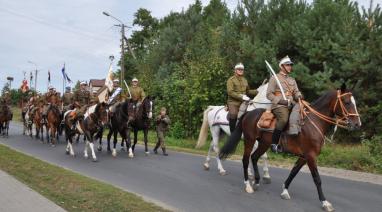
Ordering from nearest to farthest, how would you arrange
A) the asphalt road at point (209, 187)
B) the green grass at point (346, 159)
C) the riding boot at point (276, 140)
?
the asphalt road at point (209, 187) < the riding boot at point (276, 140) < the green grass at point (346, 159)

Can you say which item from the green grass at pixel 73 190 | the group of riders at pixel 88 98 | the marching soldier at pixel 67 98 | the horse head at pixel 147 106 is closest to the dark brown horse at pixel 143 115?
the horse head at pixel 147 106

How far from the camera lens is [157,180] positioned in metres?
12.0

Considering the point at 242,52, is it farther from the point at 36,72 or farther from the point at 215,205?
the point at 36,72

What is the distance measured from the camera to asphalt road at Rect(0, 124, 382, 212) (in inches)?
356

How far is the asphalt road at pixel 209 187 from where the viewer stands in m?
9.04

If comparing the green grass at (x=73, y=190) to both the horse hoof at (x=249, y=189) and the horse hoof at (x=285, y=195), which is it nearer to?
the horse hoof at (x=249, y=189)

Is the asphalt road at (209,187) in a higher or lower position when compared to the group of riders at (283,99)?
lower

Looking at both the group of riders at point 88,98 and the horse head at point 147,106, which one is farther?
the group of riders at point 88,98

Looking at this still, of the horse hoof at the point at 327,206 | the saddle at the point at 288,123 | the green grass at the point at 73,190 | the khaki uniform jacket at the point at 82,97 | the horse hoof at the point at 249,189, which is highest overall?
the khaki uniform jacket at the point at 82,97

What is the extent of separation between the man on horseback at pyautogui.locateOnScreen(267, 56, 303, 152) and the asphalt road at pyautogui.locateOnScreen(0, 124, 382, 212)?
132 cm

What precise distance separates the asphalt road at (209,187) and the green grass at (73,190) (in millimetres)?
658

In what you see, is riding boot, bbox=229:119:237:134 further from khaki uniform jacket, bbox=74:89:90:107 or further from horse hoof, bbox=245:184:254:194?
khaki uniform jacket, bbox=74:89:90:107

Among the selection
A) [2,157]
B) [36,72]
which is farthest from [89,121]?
[36,72]

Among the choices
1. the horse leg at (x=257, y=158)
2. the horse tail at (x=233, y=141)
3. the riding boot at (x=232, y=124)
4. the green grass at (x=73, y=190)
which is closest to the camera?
the green grass at (x=73, y=190)
